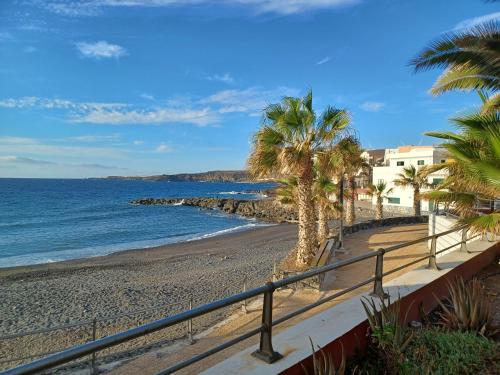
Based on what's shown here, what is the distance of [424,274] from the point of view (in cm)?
528

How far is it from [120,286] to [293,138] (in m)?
11.4

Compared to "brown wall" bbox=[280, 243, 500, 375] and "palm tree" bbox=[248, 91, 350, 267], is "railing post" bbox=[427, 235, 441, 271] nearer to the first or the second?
"brown wall" bbox=[280, 243, 500, 375]

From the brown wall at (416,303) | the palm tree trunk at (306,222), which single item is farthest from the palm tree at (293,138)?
the brown wall at (416,303)

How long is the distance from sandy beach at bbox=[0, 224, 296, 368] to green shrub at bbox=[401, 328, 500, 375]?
6742 mm

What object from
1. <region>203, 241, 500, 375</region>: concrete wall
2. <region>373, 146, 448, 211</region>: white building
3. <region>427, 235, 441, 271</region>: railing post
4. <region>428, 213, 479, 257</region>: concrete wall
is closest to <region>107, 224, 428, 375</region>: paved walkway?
<region>428, 213, 479, 257</region>: concrete wall

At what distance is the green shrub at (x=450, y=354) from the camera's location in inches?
118

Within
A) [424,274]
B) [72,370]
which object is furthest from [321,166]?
[72,370]

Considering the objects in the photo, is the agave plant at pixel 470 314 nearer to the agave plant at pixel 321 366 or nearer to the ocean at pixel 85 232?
the agave plant at pixel 321 366

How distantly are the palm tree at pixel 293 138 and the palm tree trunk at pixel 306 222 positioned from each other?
0.13 ft

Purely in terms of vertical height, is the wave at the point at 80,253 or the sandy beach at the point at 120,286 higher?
the sandy beach at the point at 120,286

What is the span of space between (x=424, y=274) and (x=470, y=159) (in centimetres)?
240

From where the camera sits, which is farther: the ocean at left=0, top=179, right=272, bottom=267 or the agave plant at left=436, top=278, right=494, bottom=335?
the ocean at left=0, top=179, right=272, bottom=267

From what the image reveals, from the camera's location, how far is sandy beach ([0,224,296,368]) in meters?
12.4

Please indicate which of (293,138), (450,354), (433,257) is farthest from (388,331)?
(293,138)
